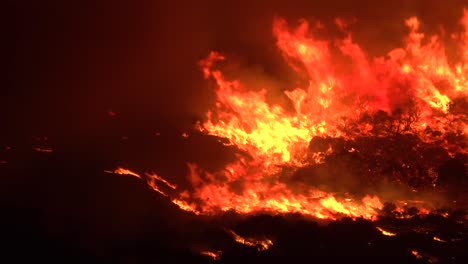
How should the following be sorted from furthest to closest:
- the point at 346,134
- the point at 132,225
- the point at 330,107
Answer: the point at 132,225 → the point at 346,134 → the point at 330,107

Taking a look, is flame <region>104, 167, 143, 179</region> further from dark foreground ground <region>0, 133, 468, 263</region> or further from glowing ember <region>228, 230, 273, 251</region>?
glowing ember <region>228, 230, 273, 251</region>

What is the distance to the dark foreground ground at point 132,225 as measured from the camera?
491 inches

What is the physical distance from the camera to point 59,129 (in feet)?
40.8

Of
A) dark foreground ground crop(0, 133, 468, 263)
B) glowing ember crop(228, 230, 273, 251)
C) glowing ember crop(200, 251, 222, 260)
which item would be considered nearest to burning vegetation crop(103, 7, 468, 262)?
dark foreground ground crop(0, 133, 468, 263)

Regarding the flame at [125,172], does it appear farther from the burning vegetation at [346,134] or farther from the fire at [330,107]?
the fire at [330,107]

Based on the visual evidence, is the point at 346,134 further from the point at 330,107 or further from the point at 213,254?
the point at 213,254

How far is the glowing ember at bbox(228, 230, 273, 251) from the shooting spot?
13333 mm

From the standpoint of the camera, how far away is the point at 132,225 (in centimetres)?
1363

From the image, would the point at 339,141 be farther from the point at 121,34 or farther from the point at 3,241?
the point at 3,241

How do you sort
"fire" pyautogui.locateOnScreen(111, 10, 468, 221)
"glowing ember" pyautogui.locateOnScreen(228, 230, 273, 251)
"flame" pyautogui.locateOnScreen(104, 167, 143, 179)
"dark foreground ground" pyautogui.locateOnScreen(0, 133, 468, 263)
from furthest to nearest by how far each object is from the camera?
"glowing ember" pyautogui.locateOnScreen(228, 230, 273, 251), "flame" pyautogui.locateOnScreen(104, 167, 143, 179), "dark foreground ground" pyautogui.locateOnScreen(0, 133, 468, 263), "fire" pyautogui.locateOnScreen(111, 10, 468, 221)

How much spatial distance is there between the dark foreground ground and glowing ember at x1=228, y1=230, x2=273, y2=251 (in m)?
0.21

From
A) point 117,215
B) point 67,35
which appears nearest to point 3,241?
point 117,215

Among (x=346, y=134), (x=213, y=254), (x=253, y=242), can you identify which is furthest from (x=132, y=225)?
(x=346, y=134)

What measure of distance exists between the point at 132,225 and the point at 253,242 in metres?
3.97
